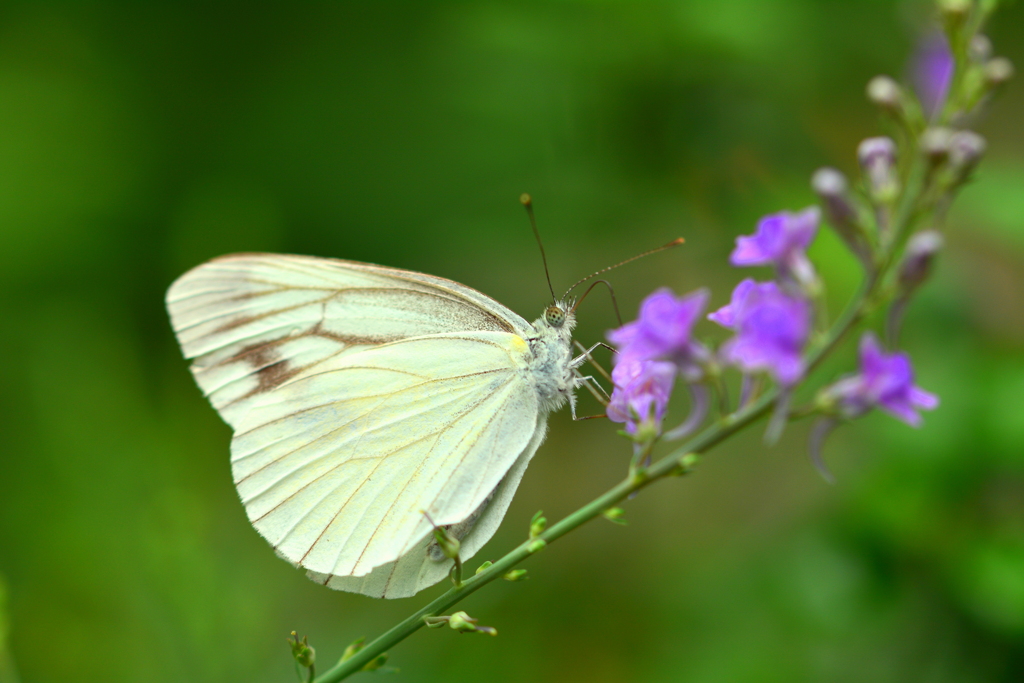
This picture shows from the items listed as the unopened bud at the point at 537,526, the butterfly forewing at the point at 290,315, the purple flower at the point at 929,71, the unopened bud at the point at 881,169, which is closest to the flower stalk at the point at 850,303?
the unopened bud at the point at 881,169

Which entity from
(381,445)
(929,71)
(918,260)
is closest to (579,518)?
(918,260)

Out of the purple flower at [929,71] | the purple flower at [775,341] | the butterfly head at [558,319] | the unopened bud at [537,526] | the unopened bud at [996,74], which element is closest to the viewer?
the purple flower at [775,341]

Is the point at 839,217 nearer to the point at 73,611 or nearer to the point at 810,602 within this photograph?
the point at 810,602

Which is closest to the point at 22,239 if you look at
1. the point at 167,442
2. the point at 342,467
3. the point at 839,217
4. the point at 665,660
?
the point at 167,442

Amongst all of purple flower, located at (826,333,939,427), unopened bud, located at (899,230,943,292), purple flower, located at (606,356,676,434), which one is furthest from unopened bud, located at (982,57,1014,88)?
purple flower, located at (606,356,676,434)

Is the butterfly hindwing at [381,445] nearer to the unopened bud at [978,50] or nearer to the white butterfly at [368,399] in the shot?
the white butterfly at [368,399]

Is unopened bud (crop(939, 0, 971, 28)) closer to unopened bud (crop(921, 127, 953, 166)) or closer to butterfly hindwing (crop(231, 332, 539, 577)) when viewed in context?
unopened bud (crop(921, 127, 953, 166))
